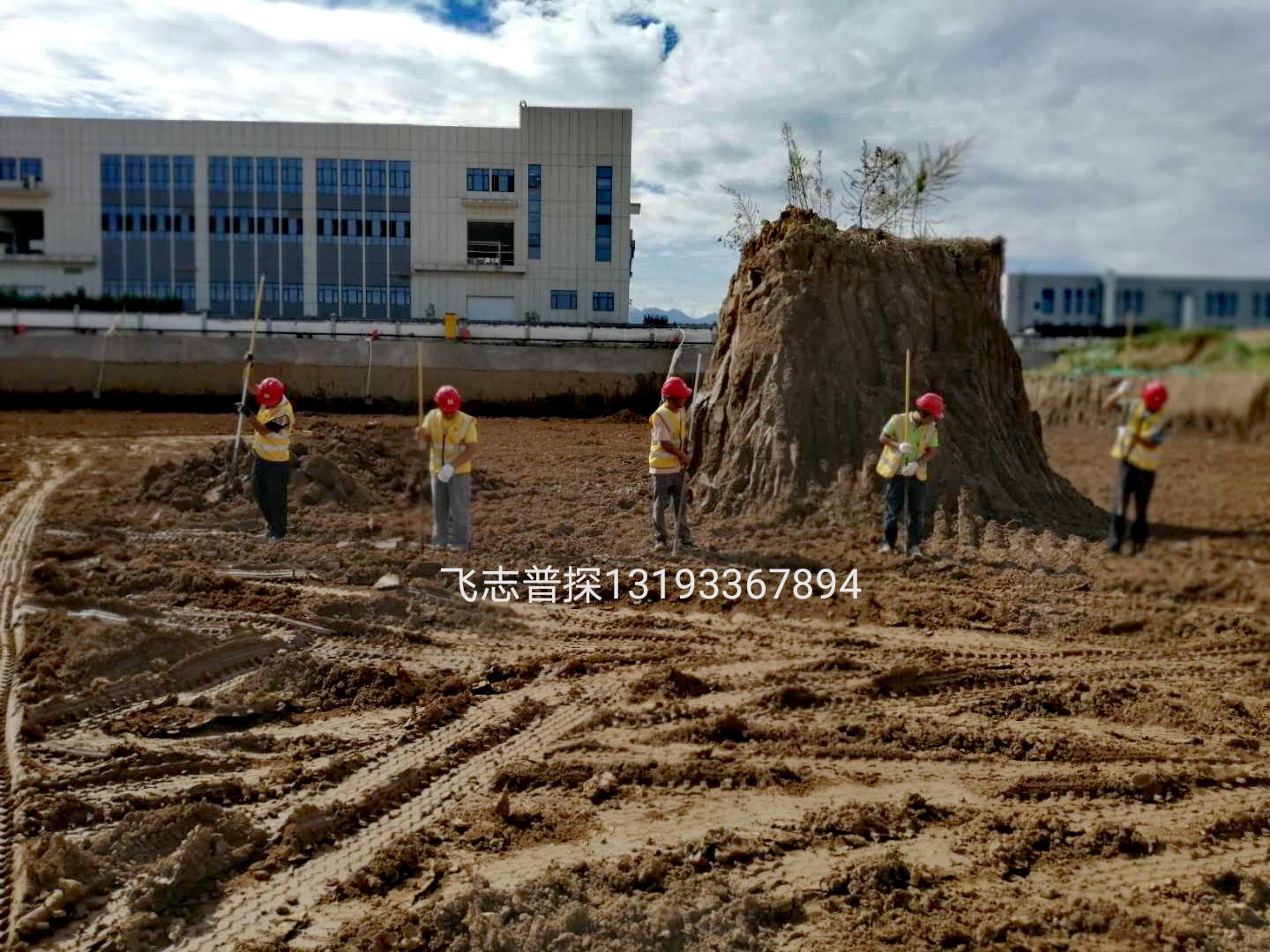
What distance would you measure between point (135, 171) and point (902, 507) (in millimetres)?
28790

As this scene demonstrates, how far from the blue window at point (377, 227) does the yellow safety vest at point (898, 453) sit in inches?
298

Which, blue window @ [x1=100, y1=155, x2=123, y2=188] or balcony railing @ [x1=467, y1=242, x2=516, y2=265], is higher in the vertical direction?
blue window @ [x1=100, y1=155, x2=123, y2=188]

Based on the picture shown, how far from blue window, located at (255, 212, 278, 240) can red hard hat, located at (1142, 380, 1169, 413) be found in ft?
68.3

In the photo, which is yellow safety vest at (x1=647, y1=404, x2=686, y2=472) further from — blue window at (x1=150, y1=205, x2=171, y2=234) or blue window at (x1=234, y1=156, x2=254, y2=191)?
blue window at (x1=150, y1=205, x2=171, y2=234)

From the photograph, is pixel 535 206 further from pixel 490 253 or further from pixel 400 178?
pixel 400 178

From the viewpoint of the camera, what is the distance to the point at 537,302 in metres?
18.2

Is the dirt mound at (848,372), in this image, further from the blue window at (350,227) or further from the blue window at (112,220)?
the blue window at (112,220)

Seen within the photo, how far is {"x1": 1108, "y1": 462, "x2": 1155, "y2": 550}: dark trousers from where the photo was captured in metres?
3.00

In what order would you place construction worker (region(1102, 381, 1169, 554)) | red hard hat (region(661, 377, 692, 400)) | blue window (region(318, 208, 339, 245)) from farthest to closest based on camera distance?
blue window (region(318, 208, 339, 245)), red hard hat (region(661, 377, 692, 400)), construction worker (region(1102, 381, 1169, 554))

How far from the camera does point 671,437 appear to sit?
7.80m

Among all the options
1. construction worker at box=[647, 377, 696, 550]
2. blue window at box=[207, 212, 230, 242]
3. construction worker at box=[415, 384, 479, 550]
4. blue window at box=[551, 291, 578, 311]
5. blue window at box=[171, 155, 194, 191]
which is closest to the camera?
construction worker at box=[415, 384, 479, 550]

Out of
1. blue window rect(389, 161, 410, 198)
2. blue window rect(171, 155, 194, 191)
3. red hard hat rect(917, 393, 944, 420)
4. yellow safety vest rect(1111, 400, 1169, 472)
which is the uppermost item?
blue window rect(171, 155, 194, 191)

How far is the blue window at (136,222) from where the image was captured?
29.4 meters

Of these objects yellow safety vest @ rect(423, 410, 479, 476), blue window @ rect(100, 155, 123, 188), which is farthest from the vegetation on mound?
blue window @ rect(100, 155, 123, 188)
